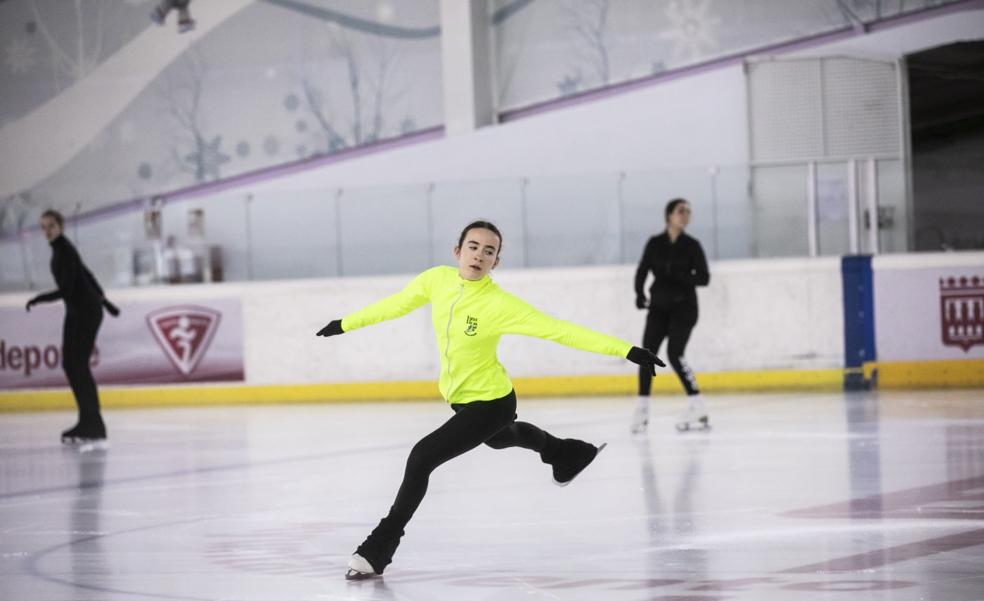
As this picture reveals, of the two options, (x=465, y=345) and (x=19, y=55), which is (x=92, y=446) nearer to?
(x=465, y=345)

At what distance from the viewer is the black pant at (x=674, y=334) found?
32.0 ft

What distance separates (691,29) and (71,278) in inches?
336

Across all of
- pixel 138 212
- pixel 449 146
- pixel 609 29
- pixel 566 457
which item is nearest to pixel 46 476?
pixel 566 457

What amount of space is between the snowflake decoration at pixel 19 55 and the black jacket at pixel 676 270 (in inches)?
432

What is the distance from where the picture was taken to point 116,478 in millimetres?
8422

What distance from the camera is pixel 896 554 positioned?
5.02 metres

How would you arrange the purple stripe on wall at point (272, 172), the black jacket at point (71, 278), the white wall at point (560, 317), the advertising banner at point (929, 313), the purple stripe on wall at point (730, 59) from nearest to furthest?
1. the black jacket at point (71, 278)
2. the advertising banner at point (929, 313)
3. the white wall at point (560, 317)
4. the purple stripe on wall at point (730, 59)
5. the purple stripe on wall at point (272, 172)

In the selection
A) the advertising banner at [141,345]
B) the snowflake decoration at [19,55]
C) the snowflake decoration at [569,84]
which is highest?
the snowflake decoration at [19,55]

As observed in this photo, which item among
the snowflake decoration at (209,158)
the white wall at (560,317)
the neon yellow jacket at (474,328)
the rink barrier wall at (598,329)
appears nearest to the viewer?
the neon yellow jacket at (474,328)

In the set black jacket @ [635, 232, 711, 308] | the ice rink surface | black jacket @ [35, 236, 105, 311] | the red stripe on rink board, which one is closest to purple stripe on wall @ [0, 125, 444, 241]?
black jacket @ [35, 236, 105, 311]

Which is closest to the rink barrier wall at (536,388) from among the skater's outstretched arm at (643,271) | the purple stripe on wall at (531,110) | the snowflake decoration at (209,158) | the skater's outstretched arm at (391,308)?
the purple stripe on wall at (531,110)

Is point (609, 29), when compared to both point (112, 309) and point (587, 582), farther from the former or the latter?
point (587, 582)

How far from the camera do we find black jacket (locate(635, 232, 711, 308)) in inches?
385

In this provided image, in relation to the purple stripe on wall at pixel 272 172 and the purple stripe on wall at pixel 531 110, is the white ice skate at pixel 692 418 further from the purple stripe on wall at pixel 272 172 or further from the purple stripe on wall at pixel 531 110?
the purple stripe on wall at pixel 272 172
